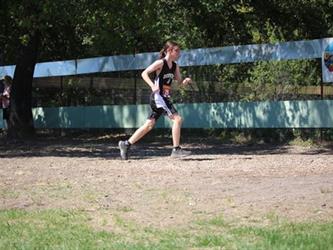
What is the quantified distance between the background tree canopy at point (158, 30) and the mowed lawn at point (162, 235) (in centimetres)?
733

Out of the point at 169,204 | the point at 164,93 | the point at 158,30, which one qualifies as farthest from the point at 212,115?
the point at 169,204

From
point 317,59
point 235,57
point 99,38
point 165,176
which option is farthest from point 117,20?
point 165,176

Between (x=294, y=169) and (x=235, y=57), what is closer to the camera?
(x=294, y=169)

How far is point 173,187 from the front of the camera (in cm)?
735

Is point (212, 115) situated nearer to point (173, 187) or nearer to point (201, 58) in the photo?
point (201, 58)

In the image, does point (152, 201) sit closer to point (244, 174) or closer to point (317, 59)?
point (244, 174)

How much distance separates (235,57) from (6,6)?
5.79m

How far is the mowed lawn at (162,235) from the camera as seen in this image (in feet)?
16.3

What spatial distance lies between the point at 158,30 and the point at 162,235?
1212 cm

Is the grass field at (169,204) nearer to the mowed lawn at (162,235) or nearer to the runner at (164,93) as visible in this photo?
the mowed lawn at (162,235)

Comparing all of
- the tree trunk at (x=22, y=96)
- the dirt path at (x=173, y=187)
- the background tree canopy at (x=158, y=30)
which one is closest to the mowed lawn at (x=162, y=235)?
the dirt path at (x=173, y=187)

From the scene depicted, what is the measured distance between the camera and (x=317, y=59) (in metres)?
14.2

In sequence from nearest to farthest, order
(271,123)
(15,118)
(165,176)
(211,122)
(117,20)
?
1. (165,176)
2. (117,20)
3. (271,123)
4. (211,122)
5. (15,118)

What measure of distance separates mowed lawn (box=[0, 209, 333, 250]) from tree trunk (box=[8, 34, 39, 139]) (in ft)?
38.5
